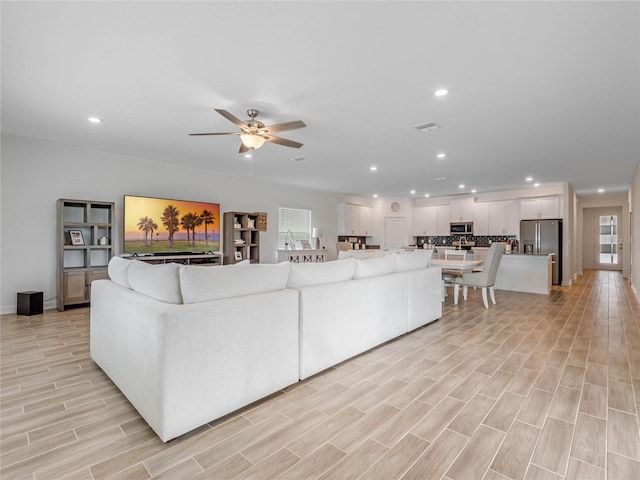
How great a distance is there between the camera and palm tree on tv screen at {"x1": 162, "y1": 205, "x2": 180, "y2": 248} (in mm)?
5754

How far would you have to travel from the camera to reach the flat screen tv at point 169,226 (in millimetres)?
5379

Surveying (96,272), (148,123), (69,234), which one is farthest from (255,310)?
(69,234)

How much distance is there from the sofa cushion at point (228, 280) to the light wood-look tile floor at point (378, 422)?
0.79m

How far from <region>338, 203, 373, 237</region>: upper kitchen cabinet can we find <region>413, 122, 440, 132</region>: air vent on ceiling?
18.3ft

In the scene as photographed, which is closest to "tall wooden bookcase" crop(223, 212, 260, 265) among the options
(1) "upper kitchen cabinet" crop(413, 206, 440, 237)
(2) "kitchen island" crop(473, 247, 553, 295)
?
(2) "kitchen island" crop(473, 247, 553, 295)

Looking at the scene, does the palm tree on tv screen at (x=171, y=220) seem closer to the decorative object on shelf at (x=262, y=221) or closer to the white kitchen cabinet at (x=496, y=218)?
the decorative object on shelf at (x=262, y=221)

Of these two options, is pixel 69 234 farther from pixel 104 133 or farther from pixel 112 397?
pixel 112 397

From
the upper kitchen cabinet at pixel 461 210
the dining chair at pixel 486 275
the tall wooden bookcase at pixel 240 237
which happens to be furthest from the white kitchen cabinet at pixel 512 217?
the tall wooden bookcase at pixel 240 237

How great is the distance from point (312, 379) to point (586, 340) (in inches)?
129

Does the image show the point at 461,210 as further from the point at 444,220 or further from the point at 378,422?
the point at 378,422

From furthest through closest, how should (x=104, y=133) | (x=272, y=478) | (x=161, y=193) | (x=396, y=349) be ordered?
1. (x=161, y=193)
2. (x=104, y=133)
3. (x=396, y=349)
4. (x=272, y=478)

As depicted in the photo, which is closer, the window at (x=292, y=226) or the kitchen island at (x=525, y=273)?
the kitchen island at (x=525, y=273)

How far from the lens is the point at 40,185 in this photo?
4707 mm

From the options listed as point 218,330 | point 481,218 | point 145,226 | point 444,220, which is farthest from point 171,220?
point 481,218
